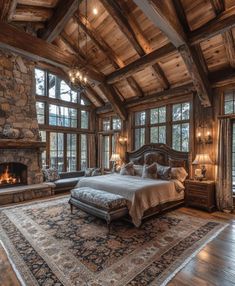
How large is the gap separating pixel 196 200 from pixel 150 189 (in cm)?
158

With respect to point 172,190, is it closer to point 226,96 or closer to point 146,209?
point 146,209

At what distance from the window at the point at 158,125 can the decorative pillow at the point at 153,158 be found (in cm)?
59

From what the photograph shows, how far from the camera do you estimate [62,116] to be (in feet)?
25.4

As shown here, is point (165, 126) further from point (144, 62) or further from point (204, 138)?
point (144, 62)

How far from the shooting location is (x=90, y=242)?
3.04 meters

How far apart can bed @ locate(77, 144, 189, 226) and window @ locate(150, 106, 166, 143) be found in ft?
1.36

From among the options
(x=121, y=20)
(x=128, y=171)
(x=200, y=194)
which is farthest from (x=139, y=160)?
(x=121, y=20)

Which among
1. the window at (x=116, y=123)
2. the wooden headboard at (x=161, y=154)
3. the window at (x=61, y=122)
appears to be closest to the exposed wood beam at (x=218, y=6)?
the wooden headboard at (x=161, y=154)

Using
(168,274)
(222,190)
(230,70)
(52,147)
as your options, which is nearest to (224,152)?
(222,190)

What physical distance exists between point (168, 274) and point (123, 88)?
6111 mm

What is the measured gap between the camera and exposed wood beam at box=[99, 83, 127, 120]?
6615 millimetres

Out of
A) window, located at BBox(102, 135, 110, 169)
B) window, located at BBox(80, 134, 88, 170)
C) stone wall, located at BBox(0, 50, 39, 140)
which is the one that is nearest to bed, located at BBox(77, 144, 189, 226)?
stone wall, located at BBox(0, 50, 39, 140)

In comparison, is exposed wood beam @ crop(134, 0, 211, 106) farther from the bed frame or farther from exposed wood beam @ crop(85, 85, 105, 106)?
exposed wood beam @ crop(85, 85, 105, 106)

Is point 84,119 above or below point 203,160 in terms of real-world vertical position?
above
